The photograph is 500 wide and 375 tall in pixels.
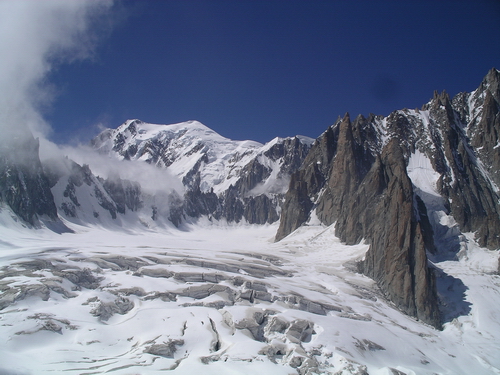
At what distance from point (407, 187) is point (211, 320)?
182ft

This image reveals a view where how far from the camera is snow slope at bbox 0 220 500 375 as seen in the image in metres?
33.3

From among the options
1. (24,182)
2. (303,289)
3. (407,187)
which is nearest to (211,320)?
(303,289)

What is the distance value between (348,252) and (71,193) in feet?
388

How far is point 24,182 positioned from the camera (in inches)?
4774

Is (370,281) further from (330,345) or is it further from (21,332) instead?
(21,332)

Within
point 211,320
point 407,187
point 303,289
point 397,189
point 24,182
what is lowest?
point 211,320

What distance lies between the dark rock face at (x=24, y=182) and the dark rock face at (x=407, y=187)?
8127cm

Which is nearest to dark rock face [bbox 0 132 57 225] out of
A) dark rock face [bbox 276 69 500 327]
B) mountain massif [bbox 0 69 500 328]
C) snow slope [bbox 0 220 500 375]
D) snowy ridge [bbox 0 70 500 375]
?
mountain massif [bbox 0 69 500 328]

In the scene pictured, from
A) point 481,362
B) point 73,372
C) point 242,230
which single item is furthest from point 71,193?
point 481,362

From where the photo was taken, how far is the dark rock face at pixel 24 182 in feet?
374

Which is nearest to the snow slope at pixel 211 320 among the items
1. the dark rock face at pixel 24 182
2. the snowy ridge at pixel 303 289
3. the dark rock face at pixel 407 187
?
the snowy ridge at pixel 303 289

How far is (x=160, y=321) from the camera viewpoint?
4000cm

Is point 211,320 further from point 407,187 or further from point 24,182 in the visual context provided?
point 24,182

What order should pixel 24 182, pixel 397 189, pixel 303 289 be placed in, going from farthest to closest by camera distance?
pixel 24 182 < pixel 397 189 < pixel 303 289
